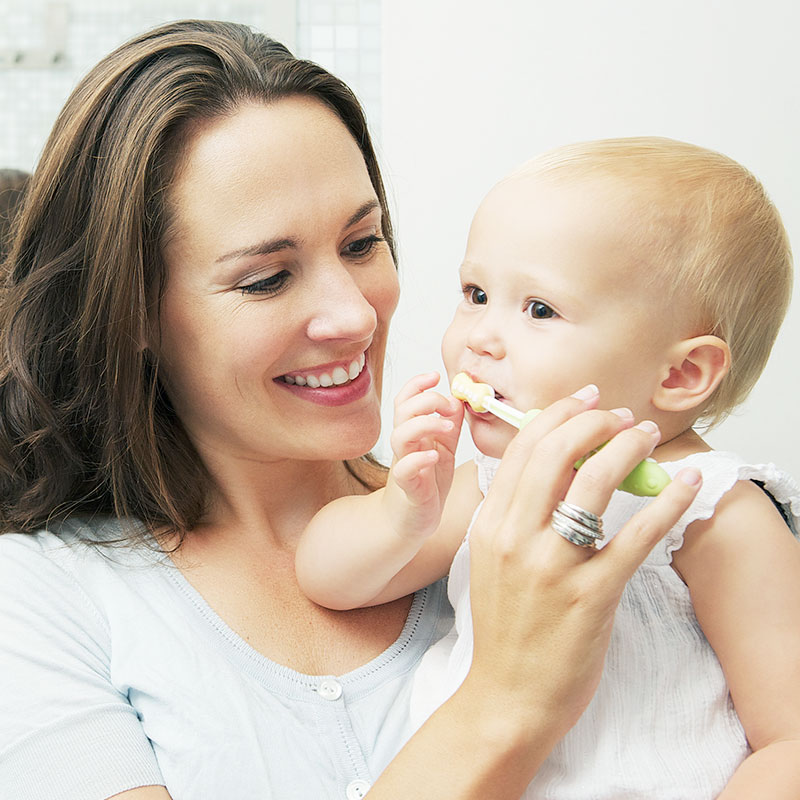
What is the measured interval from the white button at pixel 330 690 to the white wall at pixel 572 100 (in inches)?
56.7

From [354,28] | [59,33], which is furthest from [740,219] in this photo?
[59,33]

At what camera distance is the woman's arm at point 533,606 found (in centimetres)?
A: 92

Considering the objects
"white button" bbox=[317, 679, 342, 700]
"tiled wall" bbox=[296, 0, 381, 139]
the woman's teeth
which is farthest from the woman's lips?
"tiled wall" bbox=[296, 0, 381, 139]

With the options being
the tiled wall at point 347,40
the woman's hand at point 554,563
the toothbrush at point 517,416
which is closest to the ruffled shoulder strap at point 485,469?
the toothbrush at point 517,416

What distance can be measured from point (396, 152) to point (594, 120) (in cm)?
52

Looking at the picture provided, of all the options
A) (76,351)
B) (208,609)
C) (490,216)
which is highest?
(490,216)

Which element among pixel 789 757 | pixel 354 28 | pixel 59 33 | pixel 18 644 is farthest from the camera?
Result: pixel 59 33

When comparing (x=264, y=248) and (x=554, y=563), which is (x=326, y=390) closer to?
(x=264, y=248)

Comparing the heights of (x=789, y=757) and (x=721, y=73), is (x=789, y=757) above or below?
below

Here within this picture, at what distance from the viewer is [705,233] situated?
3.52 feet

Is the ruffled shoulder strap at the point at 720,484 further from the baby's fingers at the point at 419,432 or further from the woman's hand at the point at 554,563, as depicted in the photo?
the baby's fingers at the point at 419,432

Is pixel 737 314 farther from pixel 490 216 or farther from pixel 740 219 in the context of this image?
pixel 490 216

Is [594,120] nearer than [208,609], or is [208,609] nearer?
[208,609]

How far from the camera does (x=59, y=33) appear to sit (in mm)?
3115
